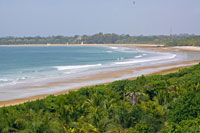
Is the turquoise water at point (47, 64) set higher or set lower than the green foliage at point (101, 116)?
lower

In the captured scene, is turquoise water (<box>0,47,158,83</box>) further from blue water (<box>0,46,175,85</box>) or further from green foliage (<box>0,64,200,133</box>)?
green foliage (<box>0,64,200,133</box>)

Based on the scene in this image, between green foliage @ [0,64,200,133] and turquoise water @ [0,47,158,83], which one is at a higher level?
green foliage @ [0,64,200,133]

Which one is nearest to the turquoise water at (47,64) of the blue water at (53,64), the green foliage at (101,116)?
the blue water at (53,64)

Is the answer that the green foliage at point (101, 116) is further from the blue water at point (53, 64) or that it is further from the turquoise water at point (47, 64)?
the turquoise water at point (47, 64)

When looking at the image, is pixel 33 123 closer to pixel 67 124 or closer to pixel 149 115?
pixel 67 124

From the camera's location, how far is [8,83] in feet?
143

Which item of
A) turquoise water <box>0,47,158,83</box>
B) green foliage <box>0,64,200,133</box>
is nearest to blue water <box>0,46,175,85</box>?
turquoise water <box>0,47,158,83</box>

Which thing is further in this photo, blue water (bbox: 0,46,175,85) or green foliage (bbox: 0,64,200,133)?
blue water (bbox: 0,46,175,85)

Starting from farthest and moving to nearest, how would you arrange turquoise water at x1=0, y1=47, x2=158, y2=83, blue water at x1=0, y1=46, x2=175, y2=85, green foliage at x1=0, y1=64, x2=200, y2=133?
1. turquoise water at x1=0, y1=47, x2=158, y2=83
2. blue water at x1=0, y1=46, x2=175, y2=85
3. green foliage at x1=0, y1=64, x2=200, y2=133

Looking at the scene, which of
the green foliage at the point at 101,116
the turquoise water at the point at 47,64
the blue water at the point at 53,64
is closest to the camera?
the green foliage at the point at 101,116

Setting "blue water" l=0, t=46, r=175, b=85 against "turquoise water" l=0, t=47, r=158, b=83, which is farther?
"turquoise water" l=0, t=47, r=158, b=83

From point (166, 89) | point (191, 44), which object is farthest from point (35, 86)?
point (191, 44)

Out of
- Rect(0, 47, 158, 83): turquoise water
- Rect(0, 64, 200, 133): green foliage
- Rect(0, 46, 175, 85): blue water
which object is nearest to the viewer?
Rect(0, 64, 200, 133): green foliage

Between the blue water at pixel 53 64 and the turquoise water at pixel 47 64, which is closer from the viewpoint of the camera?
the blue water at pixel 53 64
